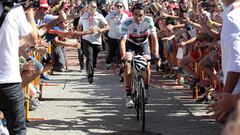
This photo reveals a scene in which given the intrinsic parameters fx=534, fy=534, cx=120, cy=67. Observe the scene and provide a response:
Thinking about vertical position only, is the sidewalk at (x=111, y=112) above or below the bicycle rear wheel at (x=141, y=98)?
below

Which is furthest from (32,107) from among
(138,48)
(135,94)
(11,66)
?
(11,66)

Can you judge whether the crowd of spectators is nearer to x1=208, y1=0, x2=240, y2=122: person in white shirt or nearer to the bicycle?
x1=208, y1=0, x2=240, y2=122: person in white shirt

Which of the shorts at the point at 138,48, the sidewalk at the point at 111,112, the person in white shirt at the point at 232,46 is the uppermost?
the person in white shirt at the point at 232,46

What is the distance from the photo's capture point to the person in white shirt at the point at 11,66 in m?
4.77

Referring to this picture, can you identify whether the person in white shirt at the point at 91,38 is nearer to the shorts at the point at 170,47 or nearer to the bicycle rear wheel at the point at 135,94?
the shorts at the point at 170,47

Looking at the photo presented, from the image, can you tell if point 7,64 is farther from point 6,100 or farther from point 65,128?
point 65,128

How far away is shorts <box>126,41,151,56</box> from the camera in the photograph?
940 cm

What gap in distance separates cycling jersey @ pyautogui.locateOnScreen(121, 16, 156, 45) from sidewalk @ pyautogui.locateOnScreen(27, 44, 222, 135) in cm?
127

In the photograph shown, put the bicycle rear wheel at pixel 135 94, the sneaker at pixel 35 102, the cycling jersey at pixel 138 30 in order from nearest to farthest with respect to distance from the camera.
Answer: the bicycle rear wheel at pixel 135 94
the cycling jersey at pixel 138 30
the sneaker at pixel 35 102

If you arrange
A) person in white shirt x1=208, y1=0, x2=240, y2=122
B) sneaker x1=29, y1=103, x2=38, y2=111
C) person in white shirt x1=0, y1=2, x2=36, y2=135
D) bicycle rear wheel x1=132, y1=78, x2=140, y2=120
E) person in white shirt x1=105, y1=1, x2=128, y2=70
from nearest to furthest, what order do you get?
person in white shirt x1=208, y1=0, x2=240, y2=122, person in white shirt x1=0, y1=2, x2=36, y2=135, bicycle rear wheel x1=132, y1=78, x2=140, y2=120, sneaker x1=29, y1=103, x2=38, y2=111, person in white shirt x1=105, y1=1, x2=128, y2=70

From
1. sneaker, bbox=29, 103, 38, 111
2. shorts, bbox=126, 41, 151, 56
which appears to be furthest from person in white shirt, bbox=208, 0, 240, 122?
sneaker, bbox=29, 103, 38, 111

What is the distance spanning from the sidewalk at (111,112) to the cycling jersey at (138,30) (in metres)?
1.27

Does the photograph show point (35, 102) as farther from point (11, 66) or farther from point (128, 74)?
point (11, 66)

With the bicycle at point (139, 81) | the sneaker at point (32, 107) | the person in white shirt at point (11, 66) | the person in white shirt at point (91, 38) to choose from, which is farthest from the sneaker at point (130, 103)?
the person in white shirt at point (11, 66)
